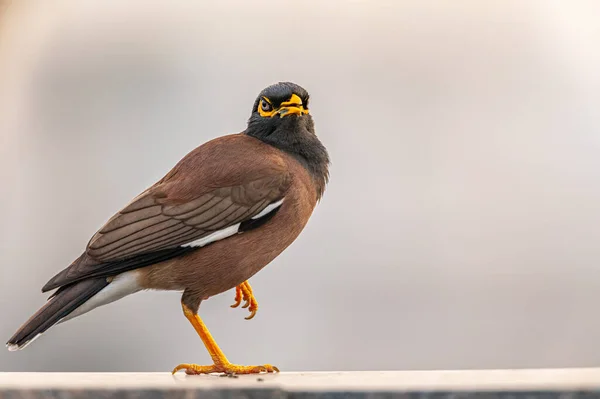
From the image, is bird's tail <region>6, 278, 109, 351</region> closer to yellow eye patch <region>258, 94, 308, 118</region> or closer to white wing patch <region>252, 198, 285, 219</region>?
white wing patch <region>252, 198, 285, 219</region>

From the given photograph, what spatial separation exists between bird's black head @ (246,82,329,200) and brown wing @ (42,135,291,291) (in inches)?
2.8

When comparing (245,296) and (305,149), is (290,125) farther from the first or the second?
(245,296)

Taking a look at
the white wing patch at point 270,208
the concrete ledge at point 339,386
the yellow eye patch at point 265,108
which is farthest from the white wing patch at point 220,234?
the concrete ledge at point 339,386

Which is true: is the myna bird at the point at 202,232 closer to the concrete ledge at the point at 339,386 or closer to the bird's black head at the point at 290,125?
the bird's black head at the point at 290,125

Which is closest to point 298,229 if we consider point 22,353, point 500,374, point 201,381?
point 201,381

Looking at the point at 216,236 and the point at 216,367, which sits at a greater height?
the point at 216,236

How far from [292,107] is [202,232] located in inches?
16.9

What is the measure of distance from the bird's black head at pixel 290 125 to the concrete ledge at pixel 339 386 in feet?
2.45

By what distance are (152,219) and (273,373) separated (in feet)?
1.70

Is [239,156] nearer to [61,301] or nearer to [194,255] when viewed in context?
[194,255]

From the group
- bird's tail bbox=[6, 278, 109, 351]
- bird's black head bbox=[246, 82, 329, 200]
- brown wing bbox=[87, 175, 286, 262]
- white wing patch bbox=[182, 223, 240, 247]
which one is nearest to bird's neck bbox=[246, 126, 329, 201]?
bird's black head bbox=[246, 82, 329, 200]

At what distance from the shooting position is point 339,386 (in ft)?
5.11

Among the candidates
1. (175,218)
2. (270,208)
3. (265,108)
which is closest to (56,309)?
(175,218)

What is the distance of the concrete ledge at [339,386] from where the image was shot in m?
1.50
